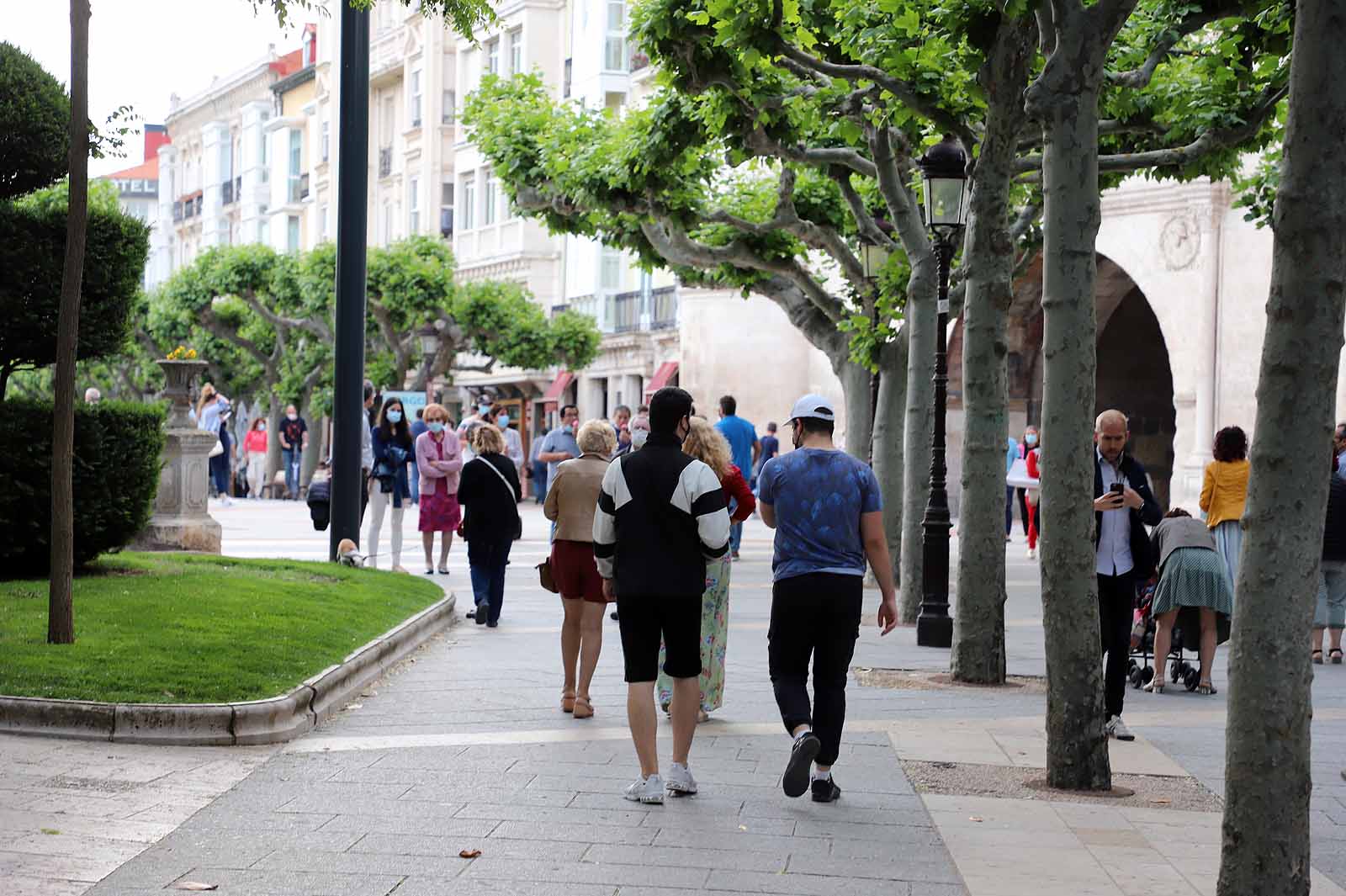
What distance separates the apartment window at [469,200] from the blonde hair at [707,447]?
48644 millimetres

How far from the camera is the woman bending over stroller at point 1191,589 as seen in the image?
11.9m

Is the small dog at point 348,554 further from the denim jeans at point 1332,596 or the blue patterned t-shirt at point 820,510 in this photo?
the blue patterned t-shirt at point 820,510

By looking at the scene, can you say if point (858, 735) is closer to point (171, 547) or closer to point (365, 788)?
point (365, 788)

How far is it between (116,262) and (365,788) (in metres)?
7.54

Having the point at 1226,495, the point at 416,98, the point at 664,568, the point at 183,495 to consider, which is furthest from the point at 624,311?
the point at 664,568

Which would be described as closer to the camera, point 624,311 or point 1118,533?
point 1118,533

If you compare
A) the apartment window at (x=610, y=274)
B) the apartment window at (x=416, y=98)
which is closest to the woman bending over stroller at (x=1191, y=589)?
the apartment window at (x=610, y=274)

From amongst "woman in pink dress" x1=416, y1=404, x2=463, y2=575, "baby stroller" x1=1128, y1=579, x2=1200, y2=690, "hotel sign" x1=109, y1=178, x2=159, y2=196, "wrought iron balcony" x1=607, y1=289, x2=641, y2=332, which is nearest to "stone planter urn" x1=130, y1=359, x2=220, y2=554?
"woman in pink dress" x1=416, y1=404, x2=463, y2=575

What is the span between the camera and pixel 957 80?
1426 cm

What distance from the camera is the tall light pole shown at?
56.0 feet

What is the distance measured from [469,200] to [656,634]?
51.3 metres

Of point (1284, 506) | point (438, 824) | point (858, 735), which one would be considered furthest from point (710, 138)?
point (1284, 506)

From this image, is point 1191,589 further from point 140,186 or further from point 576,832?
point 140,186

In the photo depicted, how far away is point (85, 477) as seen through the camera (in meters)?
13.8
